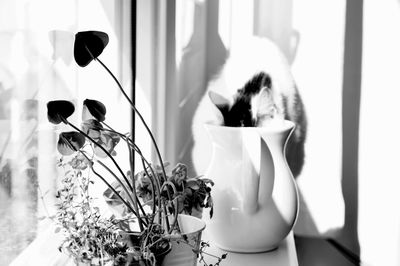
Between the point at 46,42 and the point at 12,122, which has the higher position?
the point at 46,42

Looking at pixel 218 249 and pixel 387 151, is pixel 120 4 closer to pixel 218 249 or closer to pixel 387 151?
pixel 218 249

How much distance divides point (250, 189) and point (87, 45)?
1.75ft

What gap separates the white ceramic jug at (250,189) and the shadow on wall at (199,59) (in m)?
0.41

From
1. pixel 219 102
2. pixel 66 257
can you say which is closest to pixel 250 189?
pixel 219 102

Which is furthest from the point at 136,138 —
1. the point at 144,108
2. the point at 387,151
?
the point at 387,151

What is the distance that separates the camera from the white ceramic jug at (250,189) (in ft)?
4.36

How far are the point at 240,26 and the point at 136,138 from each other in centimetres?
44

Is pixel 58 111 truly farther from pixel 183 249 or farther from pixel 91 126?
pixel 183 249

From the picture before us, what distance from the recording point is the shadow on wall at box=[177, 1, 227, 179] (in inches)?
68.4

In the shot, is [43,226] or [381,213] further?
[381,213]

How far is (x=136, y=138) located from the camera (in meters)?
1.59

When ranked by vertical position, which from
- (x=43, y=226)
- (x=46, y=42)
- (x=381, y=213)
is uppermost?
(x=46, y=42)

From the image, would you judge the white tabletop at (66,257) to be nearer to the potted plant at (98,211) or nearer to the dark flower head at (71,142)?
the potted plant at (98,211)

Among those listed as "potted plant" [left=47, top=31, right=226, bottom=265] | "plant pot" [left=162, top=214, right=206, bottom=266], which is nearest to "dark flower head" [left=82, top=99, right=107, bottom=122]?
"potted plant" [left=47, top=31, right=226, bottom=265]
